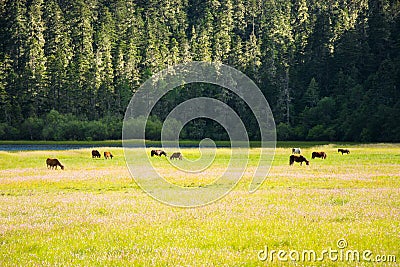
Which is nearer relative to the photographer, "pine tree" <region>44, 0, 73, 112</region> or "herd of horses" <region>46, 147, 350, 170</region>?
"herd of horses" <region>46, 147, 350, 170</region>

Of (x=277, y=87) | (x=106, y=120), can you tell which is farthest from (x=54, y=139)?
(x=277, y=87)

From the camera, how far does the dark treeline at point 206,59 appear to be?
127312 millimetres

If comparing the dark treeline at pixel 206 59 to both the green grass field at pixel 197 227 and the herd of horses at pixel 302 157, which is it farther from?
the green grass field at pixel 197 227

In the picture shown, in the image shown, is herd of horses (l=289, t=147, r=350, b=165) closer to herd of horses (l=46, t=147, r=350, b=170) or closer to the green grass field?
herd of horses (l=46, t=147, r=350, b=170)

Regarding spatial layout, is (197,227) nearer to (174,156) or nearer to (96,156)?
(174,156)

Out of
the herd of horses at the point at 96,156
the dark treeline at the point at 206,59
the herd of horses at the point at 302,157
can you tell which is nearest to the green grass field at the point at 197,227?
the herd of horses at the point at 96,156

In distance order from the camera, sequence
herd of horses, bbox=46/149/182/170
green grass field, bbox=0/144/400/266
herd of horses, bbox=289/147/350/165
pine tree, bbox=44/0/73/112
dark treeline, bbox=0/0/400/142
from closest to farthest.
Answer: green grass field, bbox=0/144/400/266 < herd of horses, bbox=46/149/182/170 < herd of horses, bbox=289/147/350/165 < dark treeline, bbox=0/0/400/142 < pine tree, bbox=44/0/73/112

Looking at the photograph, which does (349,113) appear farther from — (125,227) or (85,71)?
(125,227)

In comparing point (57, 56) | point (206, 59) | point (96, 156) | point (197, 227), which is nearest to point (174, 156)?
point (96, 156)

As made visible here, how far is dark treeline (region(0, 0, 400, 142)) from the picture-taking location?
418 ft

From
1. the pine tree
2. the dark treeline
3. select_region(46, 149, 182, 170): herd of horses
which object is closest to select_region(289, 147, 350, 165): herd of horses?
select_region(46, 149, 182, 170): herd of horses

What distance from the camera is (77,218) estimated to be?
1867cm

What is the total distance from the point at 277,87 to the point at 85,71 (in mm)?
62613

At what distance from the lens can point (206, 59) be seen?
552 ft
